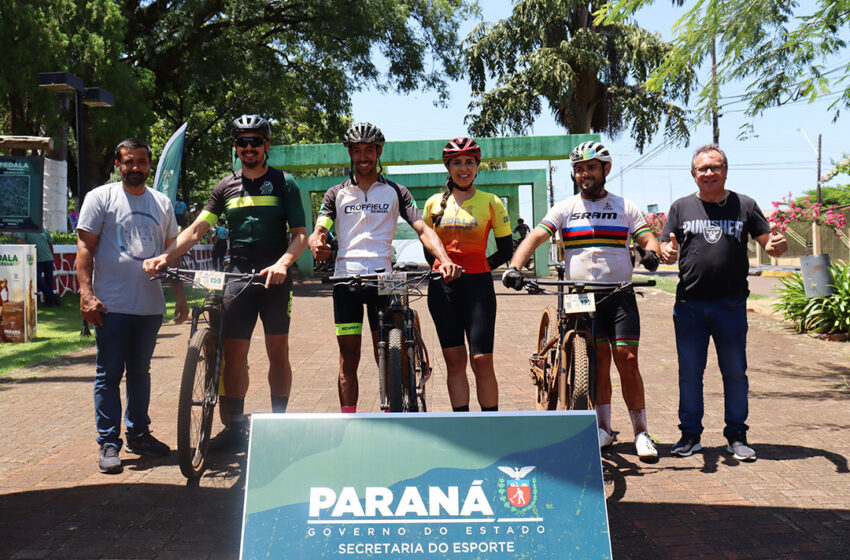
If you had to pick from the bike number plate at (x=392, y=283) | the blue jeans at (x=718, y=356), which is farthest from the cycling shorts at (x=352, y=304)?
the blue jeans at (x=718, y=356)

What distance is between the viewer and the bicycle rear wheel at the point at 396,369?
4.25 m

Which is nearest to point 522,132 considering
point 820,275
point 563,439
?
point 820,275

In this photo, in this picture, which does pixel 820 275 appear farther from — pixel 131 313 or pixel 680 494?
pixel 131 313

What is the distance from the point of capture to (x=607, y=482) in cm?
449

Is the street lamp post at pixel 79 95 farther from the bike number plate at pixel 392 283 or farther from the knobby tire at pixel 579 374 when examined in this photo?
the knobby tire at pixel 579 374

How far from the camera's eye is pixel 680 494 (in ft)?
14.0

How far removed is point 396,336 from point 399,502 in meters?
1.61

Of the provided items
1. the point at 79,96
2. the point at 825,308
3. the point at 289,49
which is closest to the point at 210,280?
the point at 79,96

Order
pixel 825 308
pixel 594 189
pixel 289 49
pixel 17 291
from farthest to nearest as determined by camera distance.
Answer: pixel 289 49 → pixel 825 308 → pixel 17 291 → pixel 594 189

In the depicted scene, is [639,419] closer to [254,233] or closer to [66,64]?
[254,233]

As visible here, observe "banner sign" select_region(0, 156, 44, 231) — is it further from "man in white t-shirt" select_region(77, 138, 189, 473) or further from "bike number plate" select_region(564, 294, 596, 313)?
"bike number plate" select_region(564, 294, 596, 313)

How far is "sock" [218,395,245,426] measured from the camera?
5168mm

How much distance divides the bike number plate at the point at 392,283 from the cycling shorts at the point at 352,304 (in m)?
0.18

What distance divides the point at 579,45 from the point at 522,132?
12.7 feet
